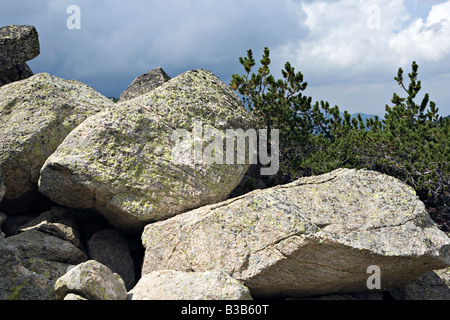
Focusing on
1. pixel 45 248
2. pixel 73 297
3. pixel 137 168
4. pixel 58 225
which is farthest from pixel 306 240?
pixel 58 225

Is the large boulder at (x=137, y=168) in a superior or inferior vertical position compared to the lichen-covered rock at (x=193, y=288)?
superior

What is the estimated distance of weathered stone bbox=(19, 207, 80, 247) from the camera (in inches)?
546

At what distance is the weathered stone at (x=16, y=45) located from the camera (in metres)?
19.4

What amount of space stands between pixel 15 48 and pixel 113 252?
1133cm

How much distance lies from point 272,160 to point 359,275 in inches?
301

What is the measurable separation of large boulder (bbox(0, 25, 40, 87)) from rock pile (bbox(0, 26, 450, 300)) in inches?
160

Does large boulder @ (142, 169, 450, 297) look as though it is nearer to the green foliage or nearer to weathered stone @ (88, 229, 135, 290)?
weathered stone @ (88, 229, 135, 290)

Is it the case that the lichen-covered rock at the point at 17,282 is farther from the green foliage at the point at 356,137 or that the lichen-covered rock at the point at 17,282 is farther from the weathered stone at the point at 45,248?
the green foliage at the point at 356,137

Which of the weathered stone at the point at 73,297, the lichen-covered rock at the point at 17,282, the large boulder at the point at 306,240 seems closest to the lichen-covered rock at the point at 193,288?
the large boulder at the point at 306,240

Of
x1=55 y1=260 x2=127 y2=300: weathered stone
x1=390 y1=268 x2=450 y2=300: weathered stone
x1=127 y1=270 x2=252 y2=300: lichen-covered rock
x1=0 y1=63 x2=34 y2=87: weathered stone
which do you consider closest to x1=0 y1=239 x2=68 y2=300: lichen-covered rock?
x1=55 y1=260 x2=127 y2=300: weathered stone

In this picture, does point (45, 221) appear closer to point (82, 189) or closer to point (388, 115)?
point (82, 189)

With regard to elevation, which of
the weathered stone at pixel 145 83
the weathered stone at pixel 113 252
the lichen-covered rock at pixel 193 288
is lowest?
the lichen-covered rock at pixel 193 288

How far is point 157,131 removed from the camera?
553 inches

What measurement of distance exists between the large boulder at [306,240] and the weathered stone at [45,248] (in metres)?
2.33
